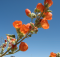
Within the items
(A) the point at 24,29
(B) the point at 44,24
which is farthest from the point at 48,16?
(A) the point at 24,29

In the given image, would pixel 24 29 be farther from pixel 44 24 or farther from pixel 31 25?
pixel 44 24

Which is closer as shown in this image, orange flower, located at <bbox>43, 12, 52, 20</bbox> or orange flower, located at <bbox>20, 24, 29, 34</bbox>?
orange flower, located at <bbox>20, 24, 29, 34</bbox>

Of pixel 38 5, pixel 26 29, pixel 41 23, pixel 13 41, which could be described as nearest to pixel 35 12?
pixel 38 5

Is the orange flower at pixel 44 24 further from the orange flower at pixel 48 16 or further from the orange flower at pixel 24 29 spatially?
the orange flower at pixel 24 29

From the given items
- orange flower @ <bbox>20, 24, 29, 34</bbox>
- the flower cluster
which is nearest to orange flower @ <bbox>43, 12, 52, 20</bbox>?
the flower cluster

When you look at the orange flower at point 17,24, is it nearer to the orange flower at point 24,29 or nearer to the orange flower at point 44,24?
the orange flower at point 24,29

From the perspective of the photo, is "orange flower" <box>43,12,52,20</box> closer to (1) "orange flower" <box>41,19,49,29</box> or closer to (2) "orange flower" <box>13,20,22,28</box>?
(1) "orange flower" <box>41,19,49,29</box>

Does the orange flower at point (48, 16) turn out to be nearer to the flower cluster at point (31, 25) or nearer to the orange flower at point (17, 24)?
the flower cluster at point (31, 25)

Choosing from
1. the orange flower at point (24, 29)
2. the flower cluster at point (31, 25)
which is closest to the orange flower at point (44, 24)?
the flower cluster at point (31, 25)

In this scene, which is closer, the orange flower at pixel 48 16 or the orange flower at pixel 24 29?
the orange flower at pixel 24 29

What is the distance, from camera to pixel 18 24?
48.0 inches

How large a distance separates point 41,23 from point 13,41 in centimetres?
47

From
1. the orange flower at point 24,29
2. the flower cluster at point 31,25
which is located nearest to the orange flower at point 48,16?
the flower cluster at point 31,25

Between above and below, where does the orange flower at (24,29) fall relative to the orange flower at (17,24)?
below
